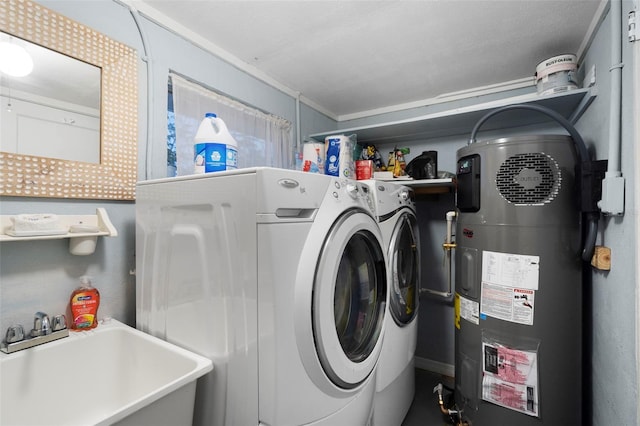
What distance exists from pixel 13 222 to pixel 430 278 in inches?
103

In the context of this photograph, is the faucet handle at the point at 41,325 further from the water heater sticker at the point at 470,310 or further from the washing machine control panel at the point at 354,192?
the water heater sticker at the point at 470,310

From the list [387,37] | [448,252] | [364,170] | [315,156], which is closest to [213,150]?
[315,156]

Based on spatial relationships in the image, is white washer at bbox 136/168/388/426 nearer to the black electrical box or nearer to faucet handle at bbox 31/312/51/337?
faucet handle at bbox 31/312/51/337

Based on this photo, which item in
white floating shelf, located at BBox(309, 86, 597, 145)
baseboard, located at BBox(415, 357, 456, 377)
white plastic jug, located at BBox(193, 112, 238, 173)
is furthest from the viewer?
baseboard, located at BBox(415, 357, 456, 377)

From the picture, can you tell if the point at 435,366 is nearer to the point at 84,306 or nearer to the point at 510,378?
the point at 510,378

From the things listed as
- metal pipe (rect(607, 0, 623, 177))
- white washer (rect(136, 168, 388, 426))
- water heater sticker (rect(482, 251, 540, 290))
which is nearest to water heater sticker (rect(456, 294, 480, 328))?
water heater sticker (rect(482, 251, 540, 290))

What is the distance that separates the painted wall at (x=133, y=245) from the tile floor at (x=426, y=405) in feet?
2.71

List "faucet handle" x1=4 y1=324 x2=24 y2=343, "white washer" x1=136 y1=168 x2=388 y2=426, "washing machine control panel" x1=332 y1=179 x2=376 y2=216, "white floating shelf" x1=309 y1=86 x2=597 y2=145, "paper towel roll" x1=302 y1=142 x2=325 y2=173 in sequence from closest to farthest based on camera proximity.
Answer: "white washer" x1=136 y1=168 x2=388 y2=426
"faucet handle" x1=4 y1=324 x2=24 y2=343
"washing machine control panel" x1=332 y1=179 x2=376 y2=216
"white floating shelf" x1=309 y1=86 x2=597 y2=145
"paper towel roll" x1=302 y1=142 x2=325 y2=173

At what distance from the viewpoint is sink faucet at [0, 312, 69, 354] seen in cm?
99

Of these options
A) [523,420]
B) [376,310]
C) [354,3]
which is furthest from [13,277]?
[523,420]

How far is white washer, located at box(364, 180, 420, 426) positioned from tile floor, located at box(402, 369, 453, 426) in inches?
4.3

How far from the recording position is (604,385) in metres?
1.28

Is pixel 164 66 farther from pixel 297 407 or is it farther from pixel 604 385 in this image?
pixel 604 385

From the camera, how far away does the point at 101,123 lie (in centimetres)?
127
